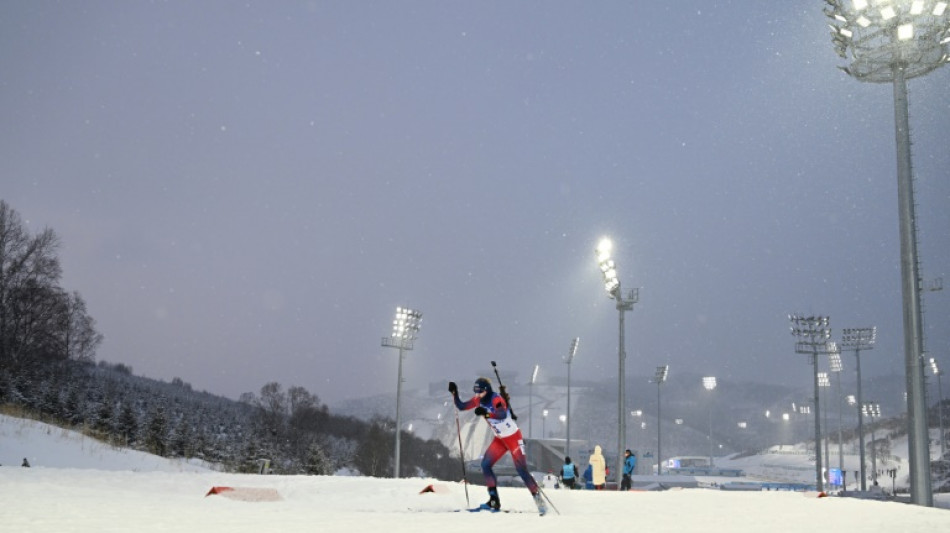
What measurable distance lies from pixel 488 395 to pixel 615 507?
3313mm

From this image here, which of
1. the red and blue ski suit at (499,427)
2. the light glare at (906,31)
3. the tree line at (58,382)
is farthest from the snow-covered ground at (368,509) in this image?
the tree line at (58,382)

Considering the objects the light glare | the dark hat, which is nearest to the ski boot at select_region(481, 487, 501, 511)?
the dark hat

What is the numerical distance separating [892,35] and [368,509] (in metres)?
15.6

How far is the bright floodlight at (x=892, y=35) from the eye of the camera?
16531 millimetres

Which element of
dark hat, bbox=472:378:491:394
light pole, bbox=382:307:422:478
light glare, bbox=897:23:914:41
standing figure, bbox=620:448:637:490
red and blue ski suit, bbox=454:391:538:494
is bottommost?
standing figure, bbox=620:448:637:490

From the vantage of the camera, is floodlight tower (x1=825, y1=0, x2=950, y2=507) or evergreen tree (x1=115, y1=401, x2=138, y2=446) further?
evergreen tree (x1=115, y1=401, x2=138, y2=446)

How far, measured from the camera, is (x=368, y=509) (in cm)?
1320

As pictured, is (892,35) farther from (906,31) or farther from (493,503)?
(493,503)

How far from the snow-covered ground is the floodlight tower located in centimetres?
266

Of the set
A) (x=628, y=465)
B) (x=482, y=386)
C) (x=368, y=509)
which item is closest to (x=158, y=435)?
(x=628, y=465)

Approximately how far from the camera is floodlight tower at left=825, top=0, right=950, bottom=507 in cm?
1494

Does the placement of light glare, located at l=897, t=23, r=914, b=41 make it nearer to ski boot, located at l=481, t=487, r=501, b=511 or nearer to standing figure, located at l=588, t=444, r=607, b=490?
ski boot, located at l=481, t=487, r=501, b=511

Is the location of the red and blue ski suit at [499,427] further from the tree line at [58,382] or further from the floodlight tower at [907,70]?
the tree line at [58,382]

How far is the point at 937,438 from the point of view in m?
105
